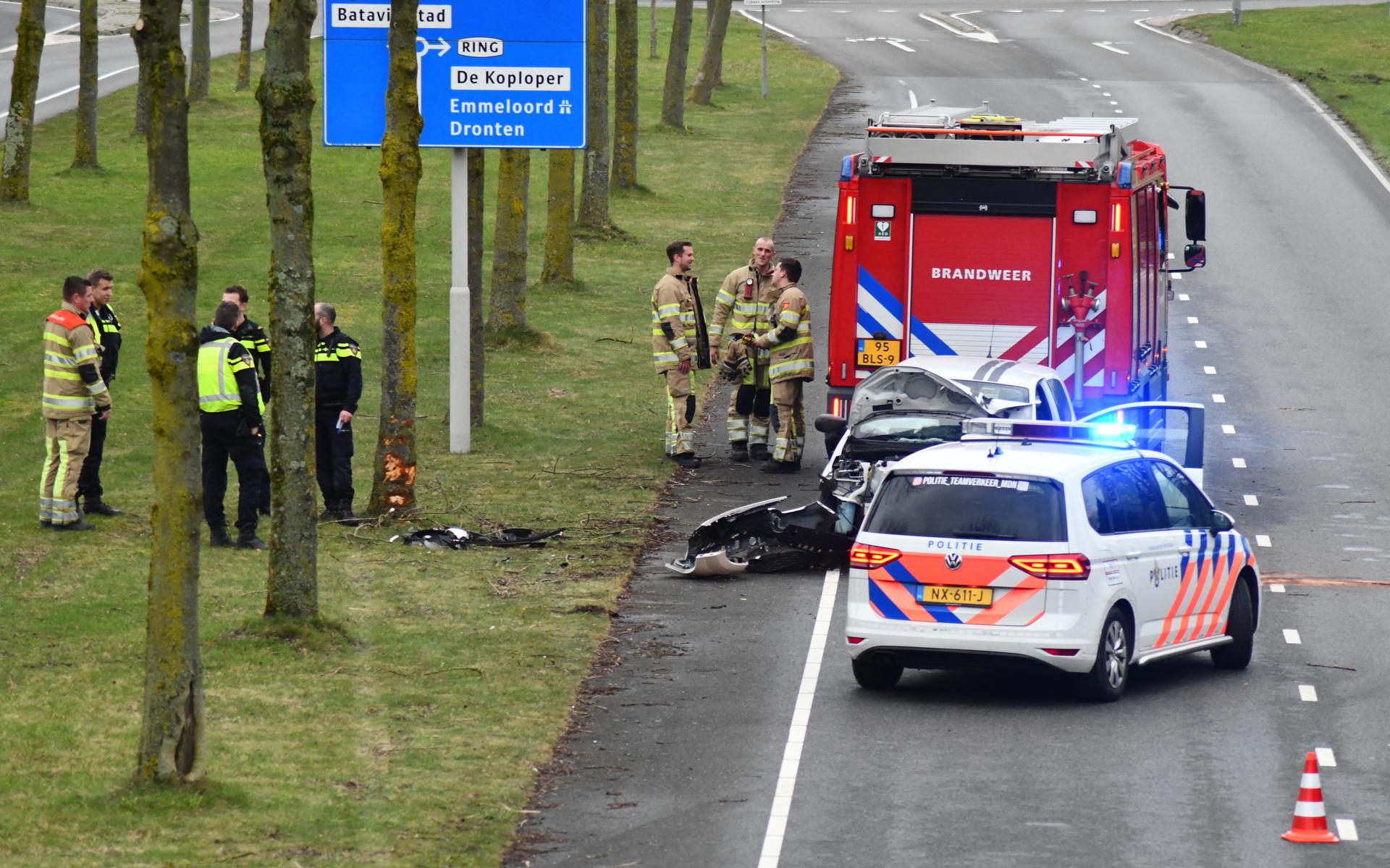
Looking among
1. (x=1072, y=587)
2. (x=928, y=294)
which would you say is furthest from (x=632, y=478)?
(x=1072, y=587)

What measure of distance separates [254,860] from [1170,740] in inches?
Result: 217

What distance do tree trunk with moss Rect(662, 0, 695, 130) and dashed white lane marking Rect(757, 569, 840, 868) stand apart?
2827cm

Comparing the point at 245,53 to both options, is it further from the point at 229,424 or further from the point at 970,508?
the point at 970,508

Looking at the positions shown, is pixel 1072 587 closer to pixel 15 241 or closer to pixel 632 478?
pixel 632 478

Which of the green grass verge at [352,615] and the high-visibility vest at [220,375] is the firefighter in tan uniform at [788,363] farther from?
the high-visibility vest at [220,375]

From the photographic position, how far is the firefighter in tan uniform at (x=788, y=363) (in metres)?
20.6

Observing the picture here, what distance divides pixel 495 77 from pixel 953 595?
9.44 meters

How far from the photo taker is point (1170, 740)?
12.3 meters

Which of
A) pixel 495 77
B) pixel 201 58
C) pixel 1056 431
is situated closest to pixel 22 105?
pixel 201 58

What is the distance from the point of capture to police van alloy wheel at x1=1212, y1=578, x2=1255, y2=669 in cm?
1419

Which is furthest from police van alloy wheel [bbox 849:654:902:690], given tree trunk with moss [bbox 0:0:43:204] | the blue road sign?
tree trunk with moss [bbox 0:0:43:204]

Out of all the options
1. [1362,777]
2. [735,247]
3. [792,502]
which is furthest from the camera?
[735,247]

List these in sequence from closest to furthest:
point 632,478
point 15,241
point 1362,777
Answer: point 1362,777
point 632,478
point 15,241

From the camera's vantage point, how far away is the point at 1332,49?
58.3m
